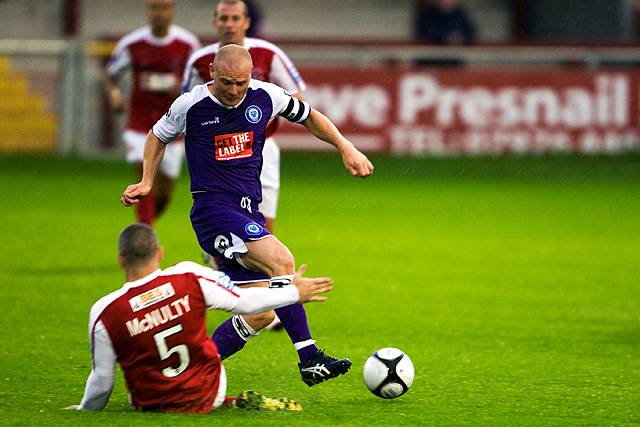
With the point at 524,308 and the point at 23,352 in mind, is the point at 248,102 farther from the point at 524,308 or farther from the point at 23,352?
the point at 524,308

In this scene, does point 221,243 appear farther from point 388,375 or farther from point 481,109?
point 481,109

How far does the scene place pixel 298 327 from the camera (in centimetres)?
680

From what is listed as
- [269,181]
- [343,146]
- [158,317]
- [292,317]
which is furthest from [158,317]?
[269,181]

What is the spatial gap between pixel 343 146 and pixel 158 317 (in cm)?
155

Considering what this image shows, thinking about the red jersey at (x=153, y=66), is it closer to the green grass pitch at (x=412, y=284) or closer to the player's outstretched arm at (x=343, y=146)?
the green grass pitch at (x=412, y=284)

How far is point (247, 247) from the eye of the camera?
673 cm

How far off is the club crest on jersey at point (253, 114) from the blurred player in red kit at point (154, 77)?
17.1 ft

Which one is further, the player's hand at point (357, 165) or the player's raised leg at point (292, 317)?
the player's hand at point (357, 165)

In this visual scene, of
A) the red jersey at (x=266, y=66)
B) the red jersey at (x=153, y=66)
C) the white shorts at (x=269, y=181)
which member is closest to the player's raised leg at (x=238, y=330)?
the white shorts at (x=269, y=181)

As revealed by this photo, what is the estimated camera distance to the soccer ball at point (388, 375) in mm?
6574

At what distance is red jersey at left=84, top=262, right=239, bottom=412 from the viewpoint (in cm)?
582

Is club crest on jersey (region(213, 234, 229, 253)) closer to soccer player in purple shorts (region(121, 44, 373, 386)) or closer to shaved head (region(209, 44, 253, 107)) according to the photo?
soccer player in purple shorts (region(121, 44, 373, 386))

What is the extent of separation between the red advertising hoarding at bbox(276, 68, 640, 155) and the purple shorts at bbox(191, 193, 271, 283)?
43.0 feet

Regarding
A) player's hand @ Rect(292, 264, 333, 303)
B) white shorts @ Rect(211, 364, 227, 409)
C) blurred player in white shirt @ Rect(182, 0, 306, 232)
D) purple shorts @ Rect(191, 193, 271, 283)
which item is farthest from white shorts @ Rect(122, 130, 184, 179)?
player's hand @ Rect(292, 264, 333, 303)
